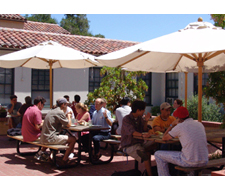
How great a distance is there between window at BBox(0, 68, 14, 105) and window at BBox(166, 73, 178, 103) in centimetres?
919

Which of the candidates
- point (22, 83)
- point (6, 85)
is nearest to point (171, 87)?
point (22, 83)

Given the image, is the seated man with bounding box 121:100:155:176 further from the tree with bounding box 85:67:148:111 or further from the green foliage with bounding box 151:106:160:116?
the green foliage with bounding box 151:106:160:116

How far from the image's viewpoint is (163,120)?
21.2ft

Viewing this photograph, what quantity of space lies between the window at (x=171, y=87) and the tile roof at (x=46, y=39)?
353 cm

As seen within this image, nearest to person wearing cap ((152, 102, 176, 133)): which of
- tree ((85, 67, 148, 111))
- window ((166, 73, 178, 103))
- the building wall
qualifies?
tree ((85, 67, 148, 111))

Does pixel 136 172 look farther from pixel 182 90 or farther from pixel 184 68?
pixel 182 90

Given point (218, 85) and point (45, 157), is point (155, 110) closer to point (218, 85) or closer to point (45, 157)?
point (218, 85)

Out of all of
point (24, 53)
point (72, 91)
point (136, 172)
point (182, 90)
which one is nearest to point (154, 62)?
point (136, 172)

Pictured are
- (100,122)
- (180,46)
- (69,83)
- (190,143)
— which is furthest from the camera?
(69,83)

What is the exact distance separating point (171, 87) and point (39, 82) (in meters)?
7.96

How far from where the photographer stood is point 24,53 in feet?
29.0

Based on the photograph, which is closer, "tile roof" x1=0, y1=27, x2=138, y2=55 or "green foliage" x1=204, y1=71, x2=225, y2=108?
"green foliage" x1=204, y1=71, x2=225, y2=108

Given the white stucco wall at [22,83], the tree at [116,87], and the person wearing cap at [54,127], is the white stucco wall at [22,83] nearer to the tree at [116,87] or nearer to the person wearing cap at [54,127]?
the tree at [116,87]

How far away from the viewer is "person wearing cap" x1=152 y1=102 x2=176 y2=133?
623 centimetres
